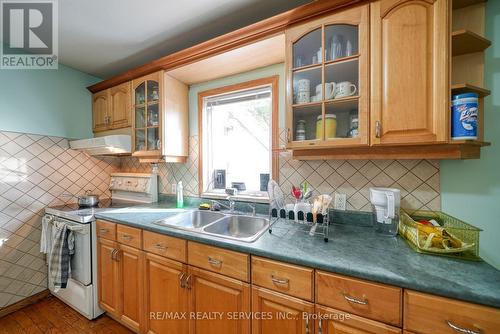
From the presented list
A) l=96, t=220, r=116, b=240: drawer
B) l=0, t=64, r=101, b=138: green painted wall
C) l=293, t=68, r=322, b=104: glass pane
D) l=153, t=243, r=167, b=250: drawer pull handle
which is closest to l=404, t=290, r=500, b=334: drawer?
l=293, t=68, r=322, b=104: glass pane

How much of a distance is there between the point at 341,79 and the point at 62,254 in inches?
97.1

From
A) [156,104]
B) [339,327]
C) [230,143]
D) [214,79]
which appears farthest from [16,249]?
[339,327]

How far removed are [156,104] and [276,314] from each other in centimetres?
191

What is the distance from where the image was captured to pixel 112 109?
2223 millimetres

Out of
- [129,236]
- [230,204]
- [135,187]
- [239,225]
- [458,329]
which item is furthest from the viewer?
[135,187]

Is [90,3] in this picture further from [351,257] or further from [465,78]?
[465,78]

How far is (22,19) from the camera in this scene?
154 cm

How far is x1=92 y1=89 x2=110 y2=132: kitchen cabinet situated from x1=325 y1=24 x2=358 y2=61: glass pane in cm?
228

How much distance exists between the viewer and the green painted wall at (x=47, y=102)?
6.03 ft

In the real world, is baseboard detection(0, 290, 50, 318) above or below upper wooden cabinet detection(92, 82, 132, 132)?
below

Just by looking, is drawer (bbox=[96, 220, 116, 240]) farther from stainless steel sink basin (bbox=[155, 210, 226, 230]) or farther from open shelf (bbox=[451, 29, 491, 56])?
open shelf (bbox=[451, 29, 491, 56])

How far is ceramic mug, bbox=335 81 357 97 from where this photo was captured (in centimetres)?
115

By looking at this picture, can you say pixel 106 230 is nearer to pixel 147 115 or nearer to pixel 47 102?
pixel 147 115

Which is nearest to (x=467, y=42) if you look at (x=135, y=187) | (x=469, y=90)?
(x=469, y=90)
